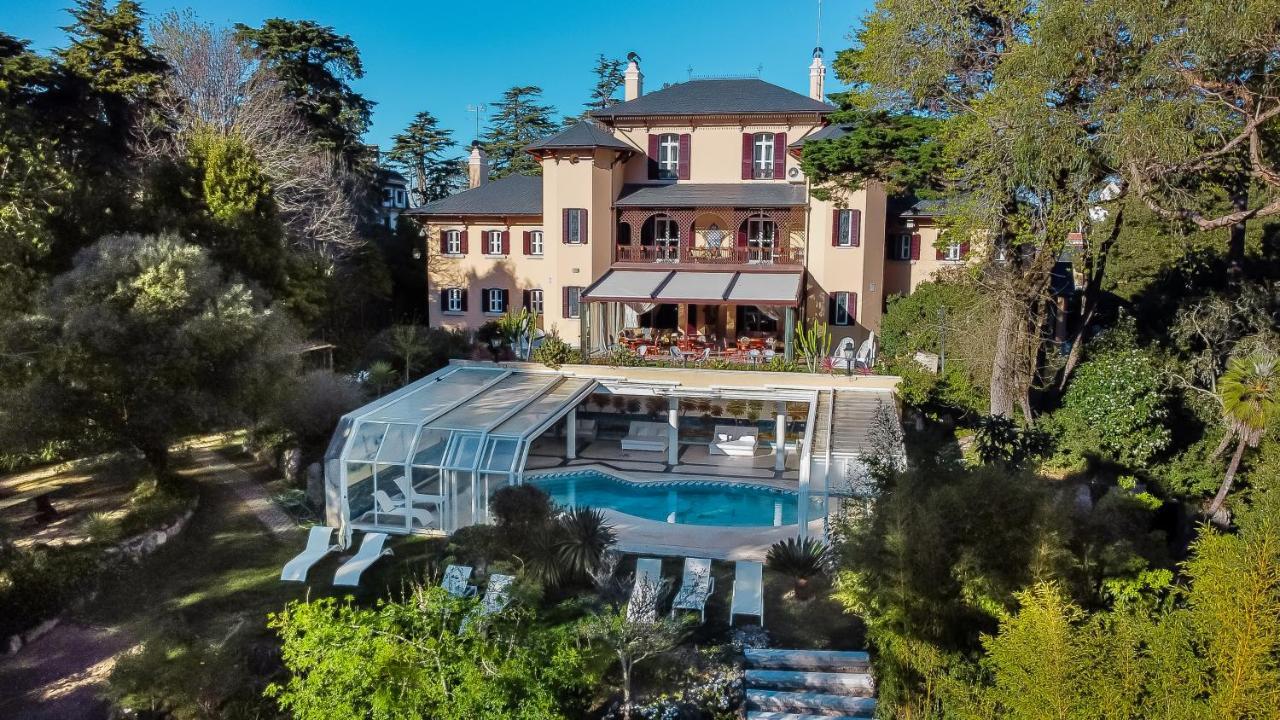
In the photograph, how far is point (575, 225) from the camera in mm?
36812

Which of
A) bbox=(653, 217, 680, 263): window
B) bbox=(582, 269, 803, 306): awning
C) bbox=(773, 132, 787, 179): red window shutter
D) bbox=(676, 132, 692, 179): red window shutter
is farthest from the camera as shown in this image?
bbox=(676, 132, 692, 179): red window shutter

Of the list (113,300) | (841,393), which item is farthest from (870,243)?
(113,300)

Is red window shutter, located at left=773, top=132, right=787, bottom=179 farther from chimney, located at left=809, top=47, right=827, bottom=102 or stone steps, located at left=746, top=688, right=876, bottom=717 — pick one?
stone steps, located at left=746, top=688, right=876, bottom=717

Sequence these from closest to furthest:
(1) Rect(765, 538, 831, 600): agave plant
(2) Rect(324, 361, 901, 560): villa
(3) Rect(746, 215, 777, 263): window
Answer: (1) Rect(765, 538, 831, 600): agave plant → (2) Rect(324, 361, 901, 560): villa → (3) Rect(746, 215, 777, 263): window

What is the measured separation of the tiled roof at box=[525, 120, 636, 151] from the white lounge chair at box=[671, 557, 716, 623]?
22.0m

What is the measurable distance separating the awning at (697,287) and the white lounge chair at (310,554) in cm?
1593

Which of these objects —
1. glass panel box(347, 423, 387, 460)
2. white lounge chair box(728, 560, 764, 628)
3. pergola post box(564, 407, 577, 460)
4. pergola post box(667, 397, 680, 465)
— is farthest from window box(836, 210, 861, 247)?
glass panel box(347, 423, 387, 460)

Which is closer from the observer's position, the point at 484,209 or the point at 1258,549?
the point at 1258,549

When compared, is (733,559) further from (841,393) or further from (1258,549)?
(1258,549)

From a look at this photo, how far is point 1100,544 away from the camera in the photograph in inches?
548

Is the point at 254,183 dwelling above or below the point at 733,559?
above

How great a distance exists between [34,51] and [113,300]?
2088cm

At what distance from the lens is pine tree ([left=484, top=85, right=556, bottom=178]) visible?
70.2 meters

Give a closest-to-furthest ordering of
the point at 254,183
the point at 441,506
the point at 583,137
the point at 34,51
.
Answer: the point at 441,506 < the point at 254,183 < the point at 34,51 < the point at 583,137
